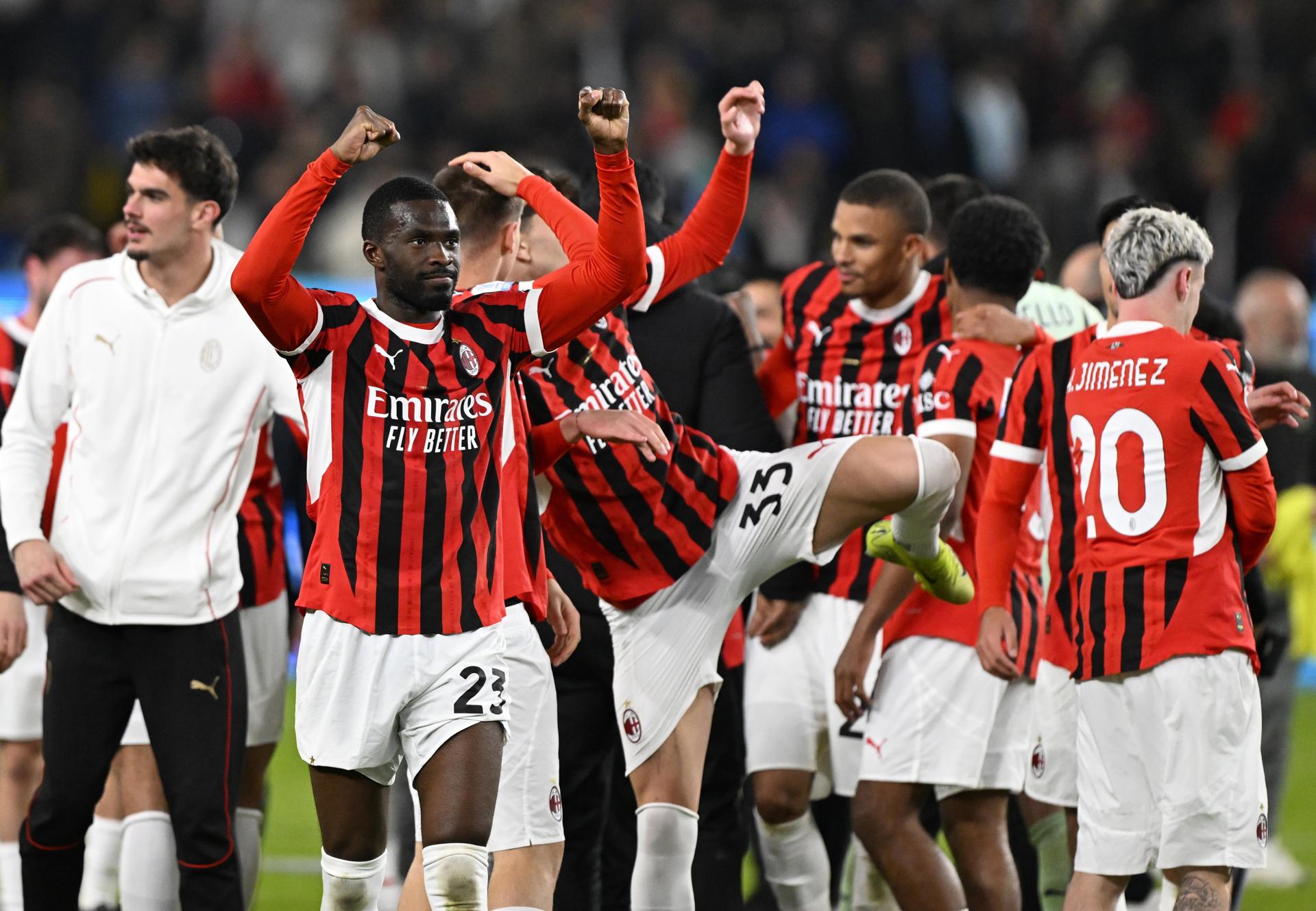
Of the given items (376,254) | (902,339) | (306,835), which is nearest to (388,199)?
(376,254)

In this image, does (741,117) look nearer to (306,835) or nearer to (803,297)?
(803,297)

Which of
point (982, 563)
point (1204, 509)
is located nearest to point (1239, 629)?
point (1204, 509)

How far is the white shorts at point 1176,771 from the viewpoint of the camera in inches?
186

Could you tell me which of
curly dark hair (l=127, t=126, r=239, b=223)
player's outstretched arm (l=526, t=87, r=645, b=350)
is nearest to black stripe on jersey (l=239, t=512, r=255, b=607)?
curly dark hair (l=127, t=126, r=239, b=223)

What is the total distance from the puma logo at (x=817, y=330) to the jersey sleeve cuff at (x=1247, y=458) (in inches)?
70.7

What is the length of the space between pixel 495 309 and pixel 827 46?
12.4m

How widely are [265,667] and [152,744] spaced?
993 millimetres

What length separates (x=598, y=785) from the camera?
5.73 metres

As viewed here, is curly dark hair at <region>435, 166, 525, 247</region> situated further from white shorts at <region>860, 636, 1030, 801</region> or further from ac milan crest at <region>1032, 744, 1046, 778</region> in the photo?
ac milan crest at <region>1032, 744, 1046, 778</region>

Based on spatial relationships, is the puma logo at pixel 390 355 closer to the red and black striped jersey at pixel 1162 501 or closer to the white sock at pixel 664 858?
the white sock at pixel 664 858

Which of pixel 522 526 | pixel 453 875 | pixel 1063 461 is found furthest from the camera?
pixel 1063 461

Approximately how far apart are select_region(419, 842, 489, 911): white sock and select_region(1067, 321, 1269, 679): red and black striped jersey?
1813 millimetres

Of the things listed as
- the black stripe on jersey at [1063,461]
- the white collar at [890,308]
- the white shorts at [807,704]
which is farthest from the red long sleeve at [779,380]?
the black stripe on jersey at [1063,461]

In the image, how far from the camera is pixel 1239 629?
15.7ft
